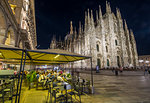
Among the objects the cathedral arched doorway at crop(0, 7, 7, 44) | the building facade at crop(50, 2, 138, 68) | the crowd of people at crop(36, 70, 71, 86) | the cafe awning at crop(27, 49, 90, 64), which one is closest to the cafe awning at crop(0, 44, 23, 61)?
the cafe awning at crop(27, 49, 90, 64)

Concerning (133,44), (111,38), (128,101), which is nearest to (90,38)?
(111,38)

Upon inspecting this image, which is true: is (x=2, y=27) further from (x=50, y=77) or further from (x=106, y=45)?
(x=106, y=45)

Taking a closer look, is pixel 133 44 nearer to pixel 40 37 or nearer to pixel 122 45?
pixel 122 45

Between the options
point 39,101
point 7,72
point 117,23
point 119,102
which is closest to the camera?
point 119,102

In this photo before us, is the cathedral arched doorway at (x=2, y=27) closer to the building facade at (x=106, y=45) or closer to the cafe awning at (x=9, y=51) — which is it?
the cafe awning at (x=9, y=51)

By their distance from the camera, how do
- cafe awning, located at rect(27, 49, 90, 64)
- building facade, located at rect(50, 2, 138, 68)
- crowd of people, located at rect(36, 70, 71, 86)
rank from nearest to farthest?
cafe awning, located at rect(27, 49, 90, 64), crowd of people, located at rect(36, 70, 71, 86), building facade, located at rect(50, 2, 138, 68)

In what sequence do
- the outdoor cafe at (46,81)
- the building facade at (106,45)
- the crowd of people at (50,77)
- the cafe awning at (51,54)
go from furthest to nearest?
the building facade at (106,45) → the crowd of people at (50,77) → the cafe awning at (51,54) → the outdoor cafe at (46,81)

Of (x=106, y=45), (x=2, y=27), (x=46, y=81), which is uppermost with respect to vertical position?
(x=106, y=45)

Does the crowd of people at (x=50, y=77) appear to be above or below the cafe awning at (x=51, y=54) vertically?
below

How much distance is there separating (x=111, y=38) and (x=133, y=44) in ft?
48.7

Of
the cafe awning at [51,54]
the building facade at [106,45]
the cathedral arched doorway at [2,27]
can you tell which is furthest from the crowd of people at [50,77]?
the building facade at [106,45]

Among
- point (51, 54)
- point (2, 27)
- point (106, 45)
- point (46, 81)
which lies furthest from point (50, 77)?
point (106, 45)

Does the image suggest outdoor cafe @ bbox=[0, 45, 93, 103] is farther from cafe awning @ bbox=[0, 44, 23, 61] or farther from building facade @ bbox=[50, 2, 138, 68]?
building facade @ bbox=[50, 2, 138, 68]

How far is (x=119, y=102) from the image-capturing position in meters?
3.75
